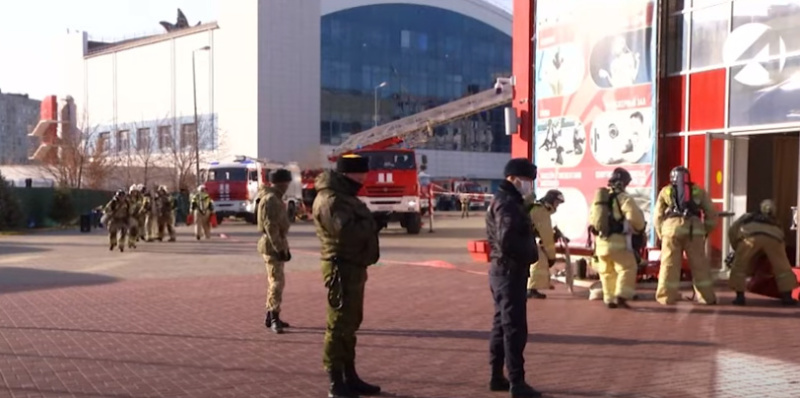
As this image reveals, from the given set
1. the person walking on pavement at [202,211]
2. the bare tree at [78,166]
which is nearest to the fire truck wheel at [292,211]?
the person walking on pavement at [202,211]

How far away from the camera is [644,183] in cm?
1527

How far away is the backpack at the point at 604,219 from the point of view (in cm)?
1116

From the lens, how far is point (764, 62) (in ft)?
43.7

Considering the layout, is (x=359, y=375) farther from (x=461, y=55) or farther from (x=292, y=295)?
(x=461, y=55)

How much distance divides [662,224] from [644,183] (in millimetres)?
3668

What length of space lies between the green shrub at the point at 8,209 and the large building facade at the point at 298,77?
75.1ft

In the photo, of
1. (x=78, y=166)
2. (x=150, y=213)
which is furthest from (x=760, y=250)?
(x=78, y=166)

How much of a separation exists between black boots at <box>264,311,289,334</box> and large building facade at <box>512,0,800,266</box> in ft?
24.9

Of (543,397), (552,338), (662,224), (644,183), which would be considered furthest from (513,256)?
(644,183)

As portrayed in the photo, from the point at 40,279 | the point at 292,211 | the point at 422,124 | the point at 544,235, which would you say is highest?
the point at 422,124

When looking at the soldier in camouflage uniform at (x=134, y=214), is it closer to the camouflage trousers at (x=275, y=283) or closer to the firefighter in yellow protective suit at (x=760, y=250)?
the camouflage trousers at (x=275, y=283)

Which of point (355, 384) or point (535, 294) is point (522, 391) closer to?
point (355, 384)

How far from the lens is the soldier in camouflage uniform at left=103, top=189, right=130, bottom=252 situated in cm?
2181

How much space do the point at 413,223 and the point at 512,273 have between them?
2256cm
